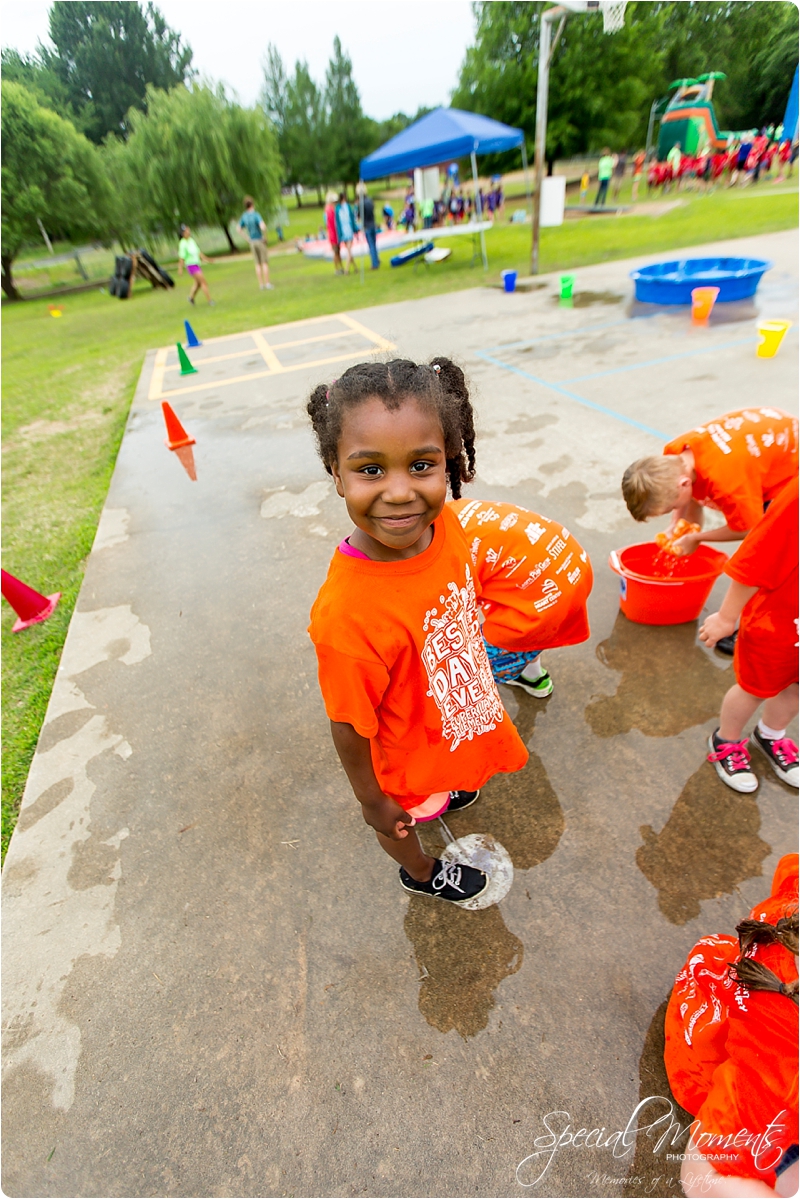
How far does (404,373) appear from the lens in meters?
1.32

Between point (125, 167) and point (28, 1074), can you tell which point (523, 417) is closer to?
point (28, 1074)

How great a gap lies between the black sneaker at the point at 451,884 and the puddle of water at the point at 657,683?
0.91 m

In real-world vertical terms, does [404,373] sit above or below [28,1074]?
above

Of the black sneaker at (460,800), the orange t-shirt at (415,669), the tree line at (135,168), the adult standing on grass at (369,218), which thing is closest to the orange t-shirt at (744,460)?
the orange t-shirt at (415,669)

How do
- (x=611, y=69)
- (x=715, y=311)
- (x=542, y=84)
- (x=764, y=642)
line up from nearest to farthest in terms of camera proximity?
(x=764, y=642) < (x=715, y=311) < (x=542, y=84) < (x=611, y=69)

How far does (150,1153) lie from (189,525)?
396 cm

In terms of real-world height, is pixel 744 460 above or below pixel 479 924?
above

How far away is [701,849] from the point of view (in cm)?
209

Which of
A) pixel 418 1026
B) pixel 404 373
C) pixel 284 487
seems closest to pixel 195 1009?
pixel 418 1026

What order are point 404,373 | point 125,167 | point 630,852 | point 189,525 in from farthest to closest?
point 125,167
point 189,525
point 630,852
point 404,373

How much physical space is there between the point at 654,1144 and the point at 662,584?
6.94 feet

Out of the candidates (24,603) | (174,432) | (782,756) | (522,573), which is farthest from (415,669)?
(174,432)

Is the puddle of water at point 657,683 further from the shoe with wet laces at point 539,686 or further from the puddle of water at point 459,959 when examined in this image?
the puddle of water at point 459,959

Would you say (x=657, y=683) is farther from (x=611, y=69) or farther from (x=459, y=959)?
(x=611, y=69)
